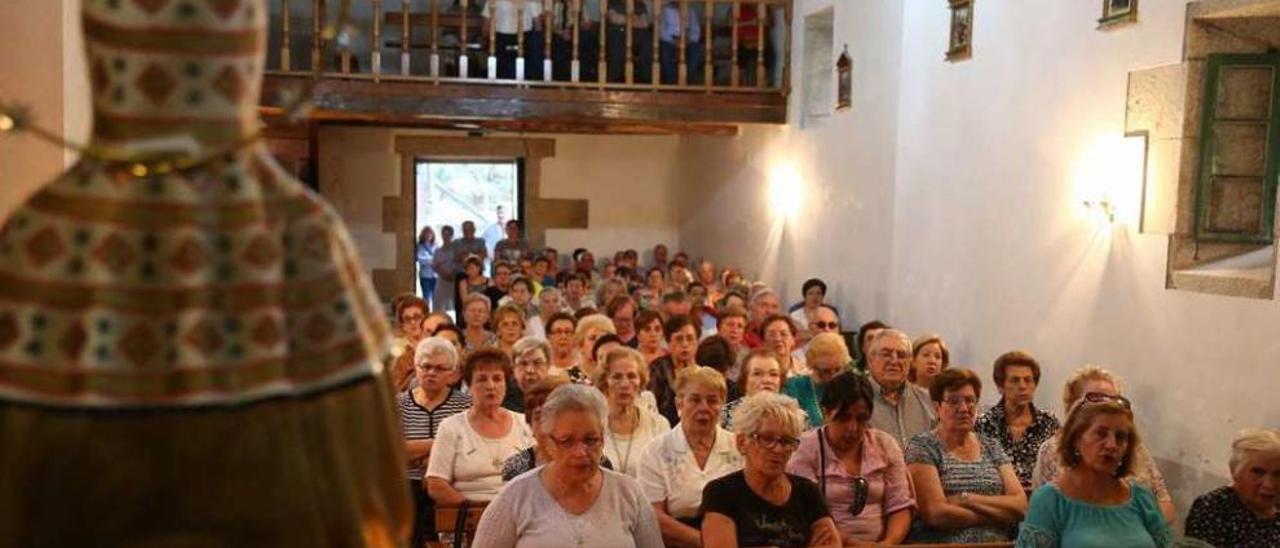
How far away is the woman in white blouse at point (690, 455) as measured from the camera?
388 centimetres

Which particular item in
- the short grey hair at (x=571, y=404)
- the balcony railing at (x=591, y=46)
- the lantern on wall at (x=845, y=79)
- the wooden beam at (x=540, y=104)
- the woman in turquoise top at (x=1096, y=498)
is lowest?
the woman in turquoise top at (x=1096, y=498)

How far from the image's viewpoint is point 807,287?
847cm

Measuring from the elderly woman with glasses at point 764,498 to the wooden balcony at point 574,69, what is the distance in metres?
5.60

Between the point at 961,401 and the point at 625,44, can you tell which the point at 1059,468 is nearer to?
the point at 961,401

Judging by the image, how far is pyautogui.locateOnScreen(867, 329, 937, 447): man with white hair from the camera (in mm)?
4898

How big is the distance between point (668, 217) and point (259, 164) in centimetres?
1246

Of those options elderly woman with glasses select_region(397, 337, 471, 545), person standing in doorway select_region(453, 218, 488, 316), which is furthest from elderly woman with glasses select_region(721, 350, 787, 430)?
person standing in doorway select_region(453, 218, 488, 316)

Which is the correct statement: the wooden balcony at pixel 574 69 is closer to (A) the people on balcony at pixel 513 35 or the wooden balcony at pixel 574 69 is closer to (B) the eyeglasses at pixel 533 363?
(A) the people on balcony at pixel 513 35

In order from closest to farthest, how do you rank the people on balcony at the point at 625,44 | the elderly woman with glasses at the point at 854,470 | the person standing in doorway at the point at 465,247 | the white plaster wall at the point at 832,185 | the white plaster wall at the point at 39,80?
the white plaster wall at the point at 39,80
the elderly woman with glasses at the point at 854,470
the white plaster wall at the point at 832,185
the people on balcony at the point at 625,44
the person standing in doorway at the point at 465,247

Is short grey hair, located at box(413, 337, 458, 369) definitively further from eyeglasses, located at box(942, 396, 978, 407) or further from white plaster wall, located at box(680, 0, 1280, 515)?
white plaster wall, located at box(680, 0, 1280, 515)

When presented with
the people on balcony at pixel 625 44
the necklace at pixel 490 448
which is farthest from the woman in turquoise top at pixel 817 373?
the people on balcony at pixel 625 44

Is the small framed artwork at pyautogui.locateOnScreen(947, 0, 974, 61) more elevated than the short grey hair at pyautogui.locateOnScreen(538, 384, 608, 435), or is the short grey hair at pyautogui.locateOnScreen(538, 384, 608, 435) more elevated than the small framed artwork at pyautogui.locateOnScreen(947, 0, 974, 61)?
the small framed artwork at pyautogui.locateOnScreen(947, 0, 974, 61)

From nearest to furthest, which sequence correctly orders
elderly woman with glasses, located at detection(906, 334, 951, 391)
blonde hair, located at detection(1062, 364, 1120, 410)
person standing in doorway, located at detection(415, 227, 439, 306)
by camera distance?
blonde hair, located at detection(1062, 364, 1120, 410), elderly woman with glasses, located at detection(906, 334, 951, 391), person standing in doorway, located at detection(415, 227, 439, 306)

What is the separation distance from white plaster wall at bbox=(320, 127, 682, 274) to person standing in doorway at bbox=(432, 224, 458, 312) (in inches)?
37.8
